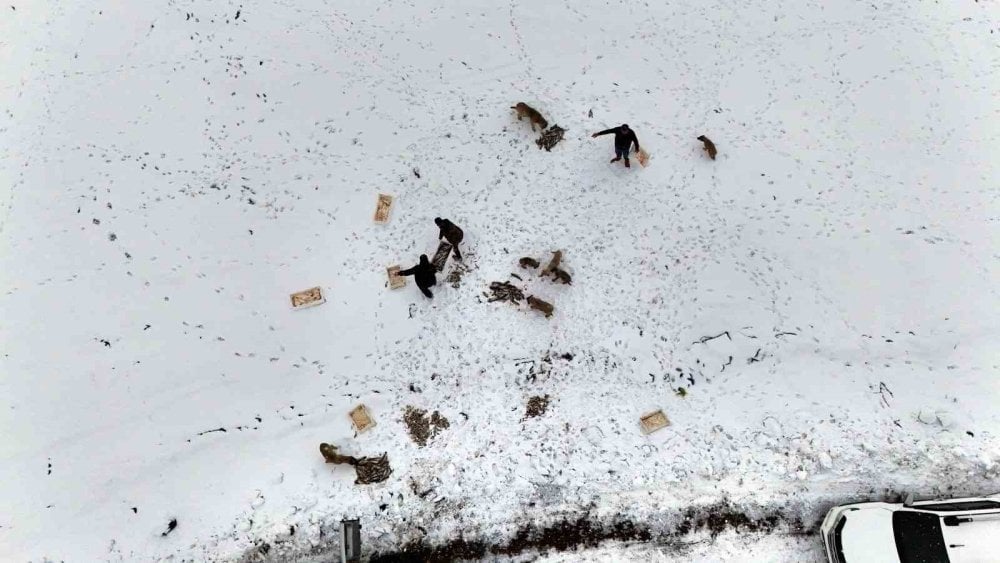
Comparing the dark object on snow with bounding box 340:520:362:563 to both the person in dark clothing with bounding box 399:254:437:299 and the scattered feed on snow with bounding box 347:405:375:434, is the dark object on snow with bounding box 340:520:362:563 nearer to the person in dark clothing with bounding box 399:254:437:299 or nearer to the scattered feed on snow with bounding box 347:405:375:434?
the scattered feed on snow with bounding box 347:405:375:434

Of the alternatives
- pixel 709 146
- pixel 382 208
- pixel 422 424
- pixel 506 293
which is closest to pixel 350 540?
pixel 422 424

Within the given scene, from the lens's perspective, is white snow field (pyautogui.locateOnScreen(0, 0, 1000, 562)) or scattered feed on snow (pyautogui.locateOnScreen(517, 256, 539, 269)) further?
scattered feed on snow (pyautogui.locateOnScreen(517, 256, 539, 269))

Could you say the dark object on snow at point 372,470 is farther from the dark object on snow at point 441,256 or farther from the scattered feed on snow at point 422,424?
the dark object on snow at point 441,256

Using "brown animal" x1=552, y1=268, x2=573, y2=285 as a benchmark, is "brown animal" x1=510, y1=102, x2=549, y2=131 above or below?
above

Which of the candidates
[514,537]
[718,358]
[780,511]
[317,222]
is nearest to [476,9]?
[317,222]

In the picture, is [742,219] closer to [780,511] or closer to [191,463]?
[780,511]

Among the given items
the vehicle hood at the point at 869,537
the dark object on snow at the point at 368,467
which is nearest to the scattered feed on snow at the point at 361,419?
the dark object on snow at the point at 368,467

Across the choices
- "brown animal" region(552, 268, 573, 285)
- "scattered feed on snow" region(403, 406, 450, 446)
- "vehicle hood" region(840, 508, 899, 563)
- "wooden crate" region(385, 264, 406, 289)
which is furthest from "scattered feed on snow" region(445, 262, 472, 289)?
"vehicle hood" region(840, 508, 899, 563)
